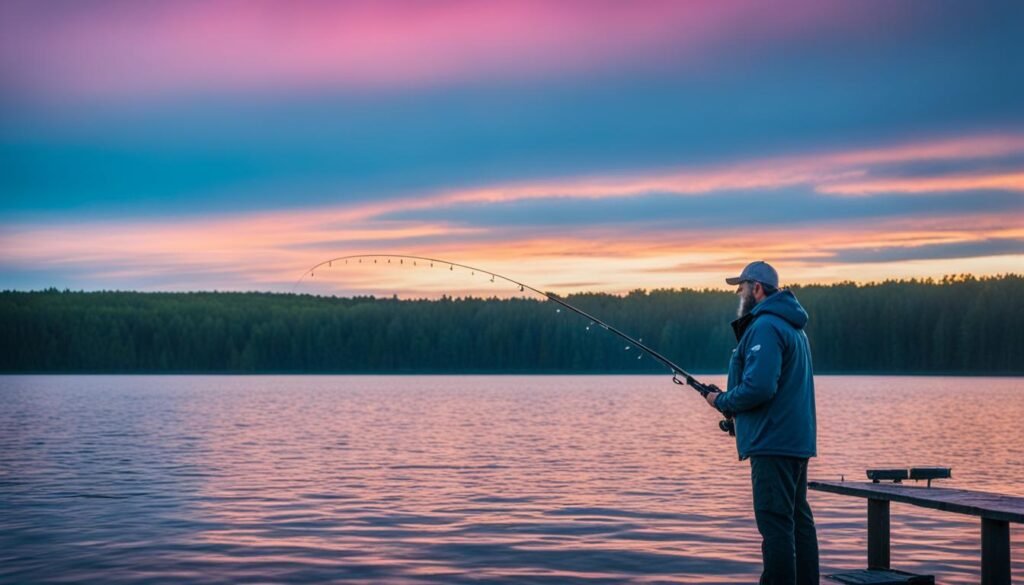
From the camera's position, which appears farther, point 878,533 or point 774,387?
point 878,533

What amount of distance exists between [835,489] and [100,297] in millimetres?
196812

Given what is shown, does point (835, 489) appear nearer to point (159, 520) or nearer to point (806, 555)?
point (806, 555)

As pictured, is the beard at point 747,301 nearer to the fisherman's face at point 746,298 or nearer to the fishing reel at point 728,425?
the fisherman's face at point 746,298

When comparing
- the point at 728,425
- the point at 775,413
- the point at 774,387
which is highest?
the point at 774,387

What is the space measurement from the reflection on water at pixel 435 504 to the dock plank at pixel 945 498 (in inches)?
78.8

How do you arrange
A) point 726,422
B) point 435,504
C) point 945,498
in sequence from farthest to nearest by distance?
1. point 435,504
2. point 726,422
3. point 945,498

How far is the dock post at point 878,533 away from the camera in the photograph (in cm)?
1006

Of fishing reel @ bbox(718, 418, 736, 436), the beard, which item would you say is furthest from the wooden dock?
the beard

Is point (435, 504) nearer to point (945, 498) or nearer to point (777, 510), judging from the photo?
point (945, 498)

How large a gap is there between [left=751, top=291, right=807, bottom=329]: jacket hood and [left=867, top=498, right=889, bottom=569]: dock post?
2757 millimetres

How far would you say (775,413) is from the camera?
7.96 metres

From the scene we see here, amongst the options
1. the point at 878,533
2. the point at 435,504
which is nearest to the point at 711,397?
the point at 878,533

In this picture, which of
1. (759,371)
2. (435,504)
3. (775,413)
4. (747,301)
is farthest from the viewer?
(435,504)

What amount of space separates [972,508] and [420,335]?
15198 centimetres
